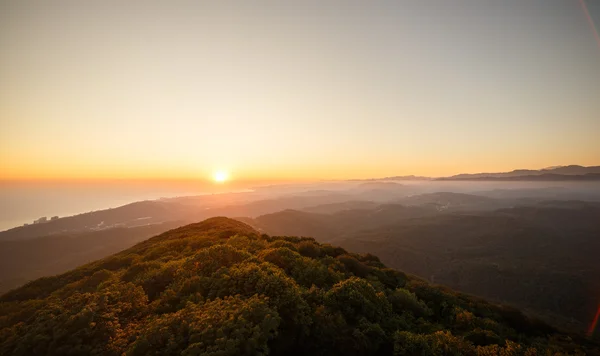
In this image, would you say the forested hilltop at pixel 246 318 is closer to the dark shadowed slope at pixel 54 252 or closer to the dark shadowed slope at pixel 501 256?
the dark shadowed slope at pixel 501 256

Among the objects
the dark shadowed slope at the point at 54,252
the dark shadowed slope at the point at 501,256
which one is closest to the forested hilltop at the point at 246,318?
the dark shadowed slope at the point at 501,256

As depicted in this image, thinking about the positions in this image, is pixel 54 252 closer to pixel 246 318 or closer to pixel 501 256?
pixel 246 318

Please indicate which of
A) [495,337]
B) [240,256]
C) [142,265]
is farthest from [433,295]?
[142,265]

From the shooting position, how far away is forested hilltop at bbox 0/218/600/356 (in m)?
11.2

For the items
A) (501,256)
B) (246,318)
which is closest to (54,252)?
(246,318)

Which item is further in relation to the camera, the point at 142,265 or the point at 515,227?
the point at 515,227

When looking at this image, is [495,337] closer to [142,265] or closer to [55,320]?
[55,320]

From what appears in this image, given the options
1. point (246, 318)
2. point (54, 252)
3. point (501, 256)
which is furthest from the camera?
point (54, 252)

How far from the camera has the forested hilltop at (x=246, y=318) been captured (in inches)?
441

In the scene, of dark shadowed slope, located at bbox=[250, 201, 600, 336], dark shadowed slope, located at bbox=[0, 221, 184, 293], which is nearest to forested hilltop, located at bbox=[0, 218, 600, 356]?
dark shadowed slope, located at bbox=[250, 201, 600, 336]

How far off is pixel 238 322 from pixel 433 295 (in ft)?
56.3

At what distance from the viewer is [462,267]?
120m

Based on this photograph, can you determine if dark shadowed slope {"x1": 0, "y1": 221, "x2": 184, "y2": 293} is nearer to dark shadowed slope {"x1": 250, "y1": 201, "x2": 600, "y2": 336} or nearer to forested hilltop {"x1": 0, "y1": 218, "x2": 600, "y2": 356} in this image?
dark shadowed slope {"x1": 250, "y1": 201, "x2": 600, "y2": 336}

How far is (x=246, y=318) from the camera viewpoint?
460 inches
